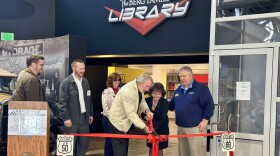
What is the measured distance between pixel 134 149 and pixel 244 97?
347cm

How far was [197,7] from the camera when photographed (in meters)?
6.67

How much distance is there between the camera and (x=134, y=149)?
788 centimetres

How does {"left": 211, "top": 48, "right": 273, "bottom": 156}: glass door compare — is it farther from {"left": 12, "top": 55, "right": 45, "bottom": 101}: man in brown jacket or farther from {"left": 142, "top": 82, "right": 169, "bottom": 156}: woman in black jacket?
{"left": 12, "top": 55, "right": 45, "bottom": 101}: man in brown jacket

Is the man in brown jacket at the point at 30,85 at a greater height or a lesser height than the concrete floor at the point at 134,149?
greater

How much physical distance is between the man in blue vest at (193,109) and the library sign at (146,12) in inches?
89.3

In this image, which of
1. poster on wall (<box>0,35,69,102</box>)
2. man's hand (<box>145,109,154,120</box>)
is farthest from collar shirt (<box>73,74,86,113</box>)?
poster on wall (<box>0,35,69,102</box>)

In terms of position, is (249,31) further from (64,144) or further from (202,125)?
(64,144)

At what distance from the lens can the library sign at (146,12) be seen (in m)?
6.88

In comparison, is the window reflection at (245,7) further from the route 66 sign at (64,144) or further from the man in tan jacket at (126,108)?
the route 66 sign at (64,144)

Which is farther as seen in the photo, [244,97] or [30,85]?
[244,97]

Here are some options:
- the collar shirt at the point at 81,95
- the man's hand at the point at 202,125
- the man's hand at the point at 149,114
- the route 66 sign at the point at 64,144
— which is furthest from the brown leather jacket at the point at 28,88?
the man's hand at the point at 202,125

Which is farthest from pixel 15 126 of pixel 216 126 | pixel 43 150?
pixel 216 126

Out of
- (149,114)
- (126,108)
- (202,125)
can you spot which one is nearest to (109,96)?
(149,114)

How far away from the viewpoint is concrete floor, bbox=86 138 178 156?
729cm
